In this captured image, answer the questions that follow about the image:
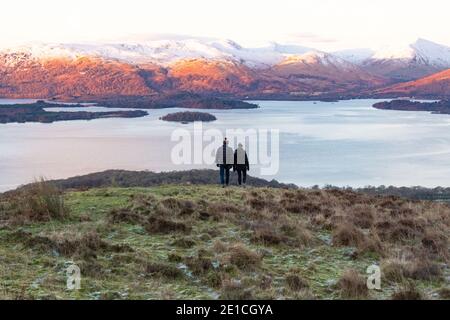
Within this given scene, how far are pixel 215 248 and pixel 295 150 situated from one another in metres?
106

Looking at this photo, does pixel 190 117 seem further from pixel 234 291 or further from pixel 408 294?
pixel 408 294

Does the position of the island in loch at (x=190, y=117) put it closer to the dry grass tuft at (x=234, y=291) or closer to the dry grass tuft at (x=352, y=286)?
the dry grass tuft at (x=352, y=286)

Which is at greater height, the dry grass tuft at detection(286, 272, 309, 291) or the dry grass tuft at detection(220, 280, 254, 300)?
the dry grass tuft at detection(220, 280, 254, 300)

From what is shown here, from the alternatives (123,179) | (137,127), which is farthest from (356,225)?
(137,127)

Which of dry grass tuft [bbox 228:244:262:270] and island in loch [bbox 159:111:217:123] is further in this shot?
island in loch [bbox 159:111:217:123]

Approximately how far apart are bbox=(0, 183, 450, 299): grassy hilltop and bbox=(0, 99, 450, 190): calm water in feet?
204

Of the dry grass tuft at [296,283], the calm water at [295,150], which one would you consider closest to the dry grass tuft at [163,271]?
the dry grass tuft at [296,283]

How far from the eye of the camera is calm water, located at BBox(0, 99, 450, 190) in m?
88.6

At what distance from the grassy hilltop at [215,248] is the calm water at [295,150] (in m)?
62.1

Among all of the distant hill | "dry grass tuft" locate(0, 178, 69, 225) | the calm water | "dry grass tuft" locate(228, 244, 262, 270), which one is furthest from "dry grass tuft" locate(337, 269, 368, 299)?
the calm water

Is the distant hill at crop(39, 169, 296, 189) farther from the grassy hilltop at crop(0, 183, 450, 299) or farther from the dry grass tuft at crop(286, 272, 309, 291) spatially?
the dry grass tuft at crop(286, 272, 309, 291)

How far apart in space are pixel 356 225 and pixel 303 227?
1.59 meters

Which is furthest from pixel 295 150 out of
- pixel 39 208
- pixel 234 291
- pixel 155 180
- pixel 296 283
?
pixel 234 291

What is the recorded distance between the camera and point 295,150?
4552 inches
